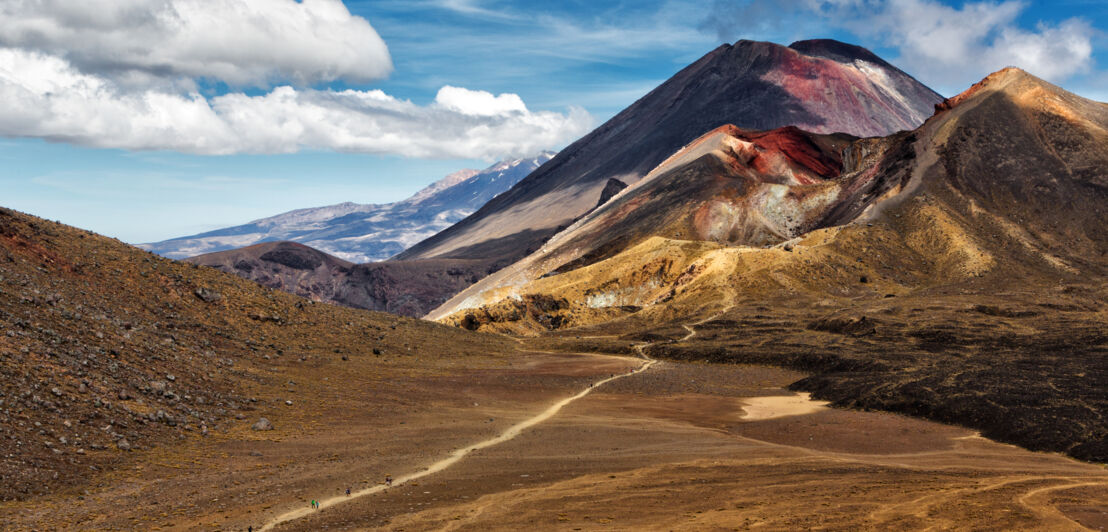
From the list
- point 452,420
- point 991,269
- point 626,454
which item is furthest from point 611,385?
point 991,269

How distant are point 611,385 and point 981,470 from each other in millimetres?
29539

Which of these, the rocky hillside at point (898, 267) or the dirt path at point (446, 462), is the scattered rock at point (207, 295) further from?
the rocky hillside at point (898, 267)

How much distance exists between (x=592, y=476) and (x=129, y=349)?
2204cm

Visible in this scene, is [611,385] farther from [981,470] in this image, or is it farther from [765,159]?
[765,159]

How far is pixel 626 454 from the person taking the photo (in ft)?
101

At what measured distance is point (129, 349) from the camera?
34.7 meters

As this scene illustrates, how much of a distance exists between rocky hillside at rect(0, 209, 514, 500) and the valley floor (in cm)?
176

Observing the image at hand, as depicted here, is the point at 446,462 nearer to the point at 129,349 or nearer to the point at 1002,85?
the point at 129,349

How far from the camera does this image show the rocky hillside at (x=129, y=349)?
82.7 ft

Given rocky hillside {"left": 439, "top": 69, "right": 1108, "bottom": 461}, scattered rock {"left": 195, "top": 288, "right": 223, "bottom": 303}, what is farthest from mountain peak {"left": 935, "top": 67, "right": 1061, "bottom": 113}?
scattered rock {"left": 195, "top": 288, "right": 223, "bottom": 303}

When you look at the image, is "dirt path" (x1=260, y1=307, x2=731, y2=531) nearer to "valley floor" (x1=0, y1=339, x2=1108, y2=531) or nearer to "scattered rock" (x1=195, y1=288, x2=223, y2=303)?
"valley floor" (x1=0, y1=339, x2=1108, y2=531)

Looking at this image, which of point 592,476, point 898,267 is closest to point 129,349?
point 592,476

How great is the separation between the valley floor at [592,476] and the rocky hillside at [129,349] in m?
1.76

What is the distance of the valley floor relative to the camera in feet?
69.4
